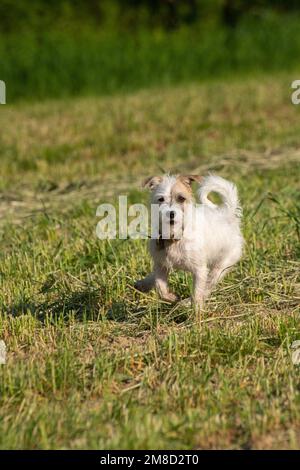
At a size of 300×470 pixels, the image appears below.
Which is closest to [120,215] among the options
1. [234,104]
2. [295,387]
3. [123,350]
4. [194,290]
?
[194,290]

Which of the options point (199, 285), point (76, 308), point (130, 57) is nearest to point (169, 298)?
point (199, 285)

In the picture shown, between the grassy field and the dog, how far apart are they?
14 cm

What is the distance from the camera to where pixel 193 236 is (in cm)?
604

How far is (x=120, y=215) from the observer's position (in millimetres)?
9008

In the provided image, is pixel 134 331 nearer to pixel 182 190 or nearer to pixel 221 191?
pixel 182 190

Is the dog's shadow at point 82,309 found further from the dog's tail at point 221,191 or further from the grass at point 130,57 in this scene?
the grass at point 130,57

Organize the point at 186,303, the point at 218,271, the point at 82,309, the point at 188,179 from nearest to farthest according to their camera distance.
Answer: the point at 188,179 → the point at 186,303 → the point at 82,309 → the point at 218,271

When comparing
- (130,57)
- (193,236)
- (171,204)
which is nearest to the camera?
(171,204)

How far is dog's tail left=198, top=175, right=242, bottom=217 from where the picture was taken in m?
6.56

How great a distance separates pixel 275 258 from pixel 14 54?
14706 mm

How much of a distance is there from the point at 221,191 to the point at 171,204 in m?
1.00

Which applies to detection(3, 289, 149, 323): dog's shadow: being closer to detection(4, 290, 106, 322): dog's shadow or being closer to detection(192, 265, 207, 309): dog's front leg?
detection(4, 290, 106, 322): dog's shadow

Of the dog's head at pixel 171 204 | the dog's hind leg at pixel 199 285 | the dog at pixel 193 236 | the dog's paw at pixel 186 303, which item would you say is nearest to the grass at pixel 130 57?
the dog at pixel 193 236

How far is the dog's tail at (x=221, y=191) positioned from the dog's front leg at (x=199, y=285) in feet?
2.01
